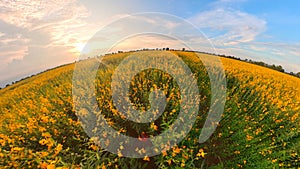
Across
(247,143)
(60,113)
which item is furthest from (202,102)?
(60,113)

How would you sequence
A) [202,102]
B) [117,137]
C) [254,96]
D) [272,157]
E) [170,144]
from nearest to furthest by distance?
1. [170,144]
2. [117,137]
3. [272,157]
4. [202,102]
5. [254,96]

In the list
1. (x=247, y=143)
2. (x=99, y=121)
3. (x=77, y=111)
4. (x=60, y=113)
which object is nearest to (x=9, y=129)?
(x=60, y=113)

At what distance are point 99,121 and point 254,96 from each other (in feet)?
12.6

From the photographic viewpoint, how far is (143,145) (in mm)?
3316

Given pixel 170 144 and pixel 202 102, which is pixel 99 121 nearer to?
pixel 170 144

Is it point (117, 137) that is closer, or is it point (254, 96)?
point (117, 137)

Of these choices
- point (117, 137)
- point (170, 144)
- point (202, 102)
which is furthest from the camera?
point (202, 102)

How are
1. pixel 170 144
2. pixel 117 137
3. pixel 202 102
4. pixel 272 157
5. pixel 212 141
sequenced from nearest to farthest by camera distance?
1. pixel 170 144
2. pixel 117 137
3. pixel 272 157
4. pixel 212 141
5. pixel 202 102

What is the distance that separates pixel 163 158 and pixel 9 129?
2866 mm

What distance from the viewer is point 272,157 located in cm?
354

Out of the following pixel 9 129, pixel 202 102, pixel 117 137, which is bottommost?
pixel 9 129

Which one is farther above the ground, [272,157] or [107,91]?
[107,91]

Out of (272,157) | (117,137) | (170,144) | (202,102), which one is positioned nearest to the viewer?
(170,144)

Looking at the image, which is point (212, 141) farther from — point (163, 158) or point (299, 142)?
point (299, 142)
